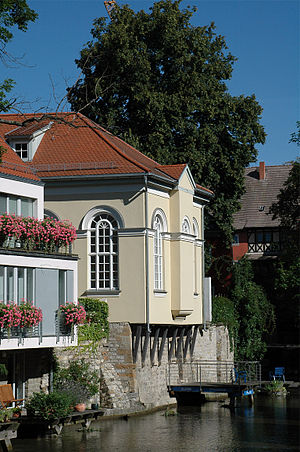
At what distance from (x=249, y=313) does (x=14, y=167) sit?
2236 cm

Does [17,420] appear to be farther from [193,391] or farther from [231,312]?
[231,312]

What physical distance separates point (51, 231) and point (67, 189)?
495cm

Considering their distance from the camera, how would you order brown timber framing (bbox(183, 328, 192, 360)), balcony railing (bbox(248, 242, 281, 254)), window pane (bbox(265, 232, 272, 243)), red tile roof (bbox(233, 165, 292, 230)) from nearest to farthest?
1. brown timber framing (bbox(183, 328, 192, 360))
2. balcony railing (bbox(248, 242, 281, 254))
3. window pane (bbox(265, 232, 272, 243))
4. red tile roof (bbox(233, 165, 292, 230))

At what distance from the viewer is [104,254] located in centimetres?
3319

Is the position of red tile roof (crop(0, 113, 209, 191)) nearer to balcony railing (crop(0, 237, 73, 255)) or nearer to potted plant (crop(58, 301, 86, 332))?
balcony railing (crop(0, 237, 73, 255))

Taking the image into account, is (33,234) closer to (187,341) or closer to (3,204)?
(3,204)

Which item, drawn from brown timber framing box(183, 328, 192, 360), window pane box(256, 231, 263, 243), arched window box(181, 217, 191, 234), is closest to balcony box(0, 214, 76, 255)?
arched window box(181, 217, 191, 234)

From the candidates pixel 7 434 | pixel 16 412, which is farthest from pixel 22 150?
pixel 7 434

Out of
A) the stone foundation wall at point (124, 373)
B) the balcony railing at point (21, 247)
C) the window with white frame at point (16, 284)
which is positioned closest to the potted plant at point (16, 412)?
the stone foundation wall at point (124, 373)

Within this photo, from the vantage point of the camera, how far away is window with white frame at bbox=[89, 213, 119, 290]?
33.2m

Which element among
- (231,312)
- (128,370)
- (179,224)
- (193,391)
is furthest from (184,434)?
(231,312)

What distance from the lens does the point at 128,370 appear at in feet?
106

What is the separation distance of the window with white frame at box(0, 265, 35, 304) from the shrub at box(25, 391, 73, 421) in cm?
300

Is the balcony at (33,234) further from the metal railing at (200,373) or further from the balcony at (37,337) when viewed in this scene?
the metal railing at (200,373)
